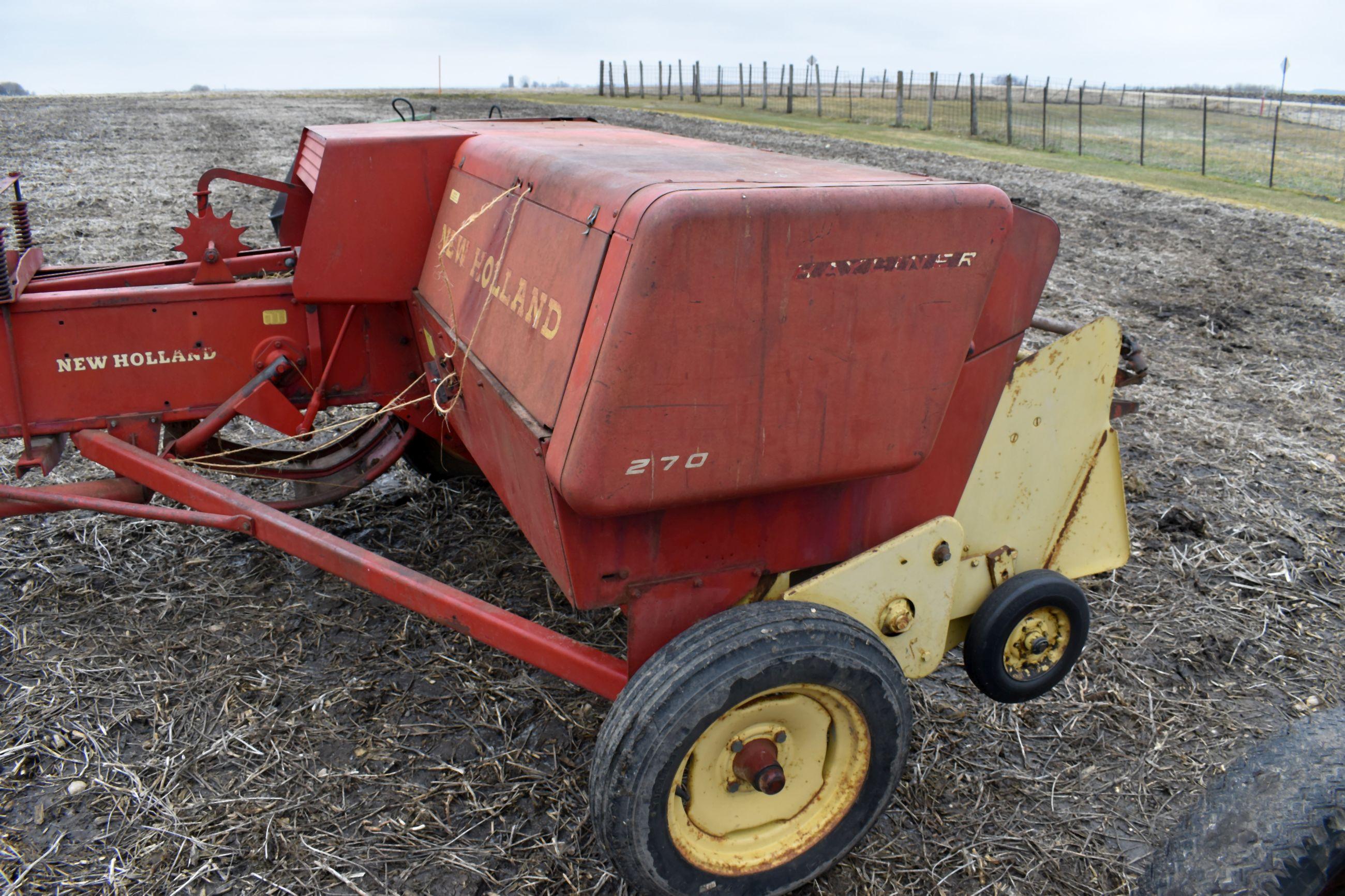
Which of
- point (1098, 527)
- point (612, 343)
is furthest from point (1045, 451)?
point (612, 343)

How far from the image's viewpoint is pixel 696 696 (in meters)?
2.19

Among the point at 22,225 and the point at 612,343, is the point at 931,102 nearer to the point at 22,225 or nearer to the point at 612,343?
the point at 22,225

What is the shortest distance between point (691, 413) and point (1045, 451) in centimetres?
133

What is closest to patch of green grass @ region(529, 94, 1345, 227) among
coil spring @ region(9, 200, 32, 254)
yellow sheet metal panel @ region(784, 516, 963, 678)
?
yellow sheet metal panel @ region(784, 516, 963, 678)

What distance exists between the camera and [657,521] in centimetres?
230

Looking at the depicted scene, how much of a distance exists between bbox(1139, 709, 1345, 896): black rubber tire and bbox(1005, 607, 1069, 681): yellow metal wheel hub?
0.75m

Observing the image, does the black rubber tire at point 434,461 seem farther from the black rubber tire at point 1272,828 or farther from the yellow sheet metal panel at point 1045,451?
the black rubber tire at point 1272,828

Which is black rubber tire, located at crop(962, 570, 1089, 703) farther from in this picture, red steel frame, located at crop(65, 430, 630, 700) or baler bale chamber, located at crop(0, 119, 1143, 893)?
red steel frame, located at crop(65, 430, 630, 700)

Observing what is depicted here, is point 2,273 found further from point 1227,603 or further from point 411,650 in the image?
point 1227,603

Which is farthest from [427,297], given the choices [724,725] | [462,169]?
[724,725]

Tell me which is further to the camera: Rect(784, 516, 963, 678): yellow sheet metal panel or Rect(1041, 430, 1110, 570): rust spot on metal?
Rect(1041, 430, 1110, 570): rust spot on metal

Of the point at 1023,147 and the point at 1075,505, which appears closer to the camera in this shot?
the point at 1075,505

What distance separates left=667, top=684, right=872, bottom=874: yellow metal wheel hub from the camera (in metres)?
2.37

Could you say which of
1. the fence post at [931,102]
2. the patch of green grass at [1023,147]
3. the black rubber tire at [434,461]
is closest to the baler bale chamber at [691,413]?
the black rubber tire at [434,461]
